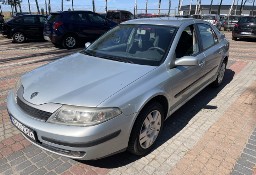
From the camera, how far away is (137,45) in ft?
13.0

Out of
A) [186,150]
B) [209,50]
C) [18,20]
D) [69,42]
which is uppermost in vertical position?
[18,20]

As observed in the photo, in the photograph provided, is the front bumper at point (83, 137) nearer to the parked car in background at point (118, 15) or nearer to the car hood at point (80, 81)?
the car hood at point (80, 81)

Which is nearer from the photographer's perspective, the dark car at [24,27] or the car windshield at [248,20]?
the dark car at [24,27]

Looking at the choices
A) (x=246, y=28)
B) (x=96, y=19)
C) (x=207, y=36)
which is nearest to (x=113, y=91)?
(x=207, y=36)

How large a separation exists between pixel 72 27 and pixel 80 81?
9.51m

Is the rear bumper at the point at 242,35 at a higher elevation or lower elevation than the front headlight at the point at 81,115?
lower

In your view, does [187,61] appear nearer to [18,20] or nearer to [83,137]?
[83,137]

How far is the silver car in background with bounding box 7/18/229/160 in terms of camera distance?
262 cm

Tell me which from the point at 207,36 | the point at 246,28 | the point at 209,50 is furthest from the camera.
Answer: the point at 246,28

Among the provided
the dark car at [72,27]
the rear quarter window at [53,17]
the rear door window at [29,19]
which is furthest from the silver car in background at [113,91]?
the rear door window at [29,19]

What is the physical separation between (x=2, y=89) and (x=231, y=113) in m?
4.86

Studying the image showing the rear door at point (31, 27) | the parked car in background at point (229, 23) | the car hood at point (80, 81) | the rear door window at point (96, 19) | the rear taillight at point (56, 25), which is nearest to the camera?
the car hood at point (80, 81)

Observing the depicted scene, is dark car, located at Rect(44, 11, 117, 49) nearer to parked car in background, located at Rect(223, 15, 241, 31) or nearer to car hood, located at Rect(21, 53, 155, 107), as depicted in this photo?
car hood, located at Rect(21, 53, 155, 107)

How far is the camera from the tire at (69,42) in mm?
11955
